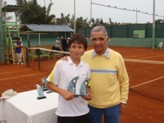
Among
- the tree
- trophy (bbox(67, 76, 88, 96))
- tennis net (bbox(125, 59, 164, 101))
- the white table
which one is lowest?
tennis net (bbox(125, 59, 164, 101))

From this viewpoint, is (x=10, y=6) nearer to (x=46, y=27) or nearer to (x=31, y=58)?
(x=31, y=58)

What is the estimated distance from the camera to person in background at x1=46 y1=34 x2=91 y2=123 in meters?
2.32

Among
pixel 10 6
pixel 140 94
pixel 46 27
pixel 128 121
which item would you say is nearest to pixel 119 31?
pixel 46 27

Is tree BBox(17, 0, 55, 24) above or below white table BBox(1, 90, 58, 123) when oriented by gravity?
above

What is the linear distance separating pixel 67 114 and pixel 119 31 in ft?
108

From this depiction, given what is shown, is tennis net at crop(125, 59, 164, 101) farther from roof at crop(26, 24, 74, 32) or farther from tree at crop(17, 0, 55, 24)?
tree at crop(17, 0, 55, 24)

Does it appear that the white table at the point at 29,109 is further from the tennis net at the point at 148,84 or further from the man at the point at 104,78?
the tennis net at the point at 148,84

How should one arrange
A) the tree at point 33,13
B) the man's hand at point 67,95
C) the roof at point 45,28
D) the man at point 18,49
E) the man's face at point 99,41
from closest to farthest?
the man's hand at point 67,95
the man's face at point 99,41
the man at point 18,49
the roof at point 45,28
the tree at point 33,13

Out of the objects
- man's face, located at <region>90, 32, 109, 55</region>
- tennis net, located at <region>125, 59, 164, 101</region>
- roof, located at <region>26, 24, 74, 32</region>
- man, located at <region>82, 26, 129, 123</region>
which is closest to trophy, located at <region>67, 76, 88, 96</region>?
man, located at <region>82, 26, 129, 123</region>

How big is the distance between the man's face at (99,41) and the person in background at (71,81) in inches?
9.0

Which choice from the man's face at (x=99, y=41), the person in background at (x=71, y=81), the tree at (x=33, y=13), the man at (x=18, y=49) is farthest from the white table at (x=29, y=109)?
the tree at (x=33, y=13)

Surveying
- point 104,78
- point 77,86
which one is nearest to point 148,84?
point 104,78

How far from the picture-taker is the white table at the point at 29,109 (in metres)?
2.71

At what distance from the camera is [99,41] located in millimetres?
2625
